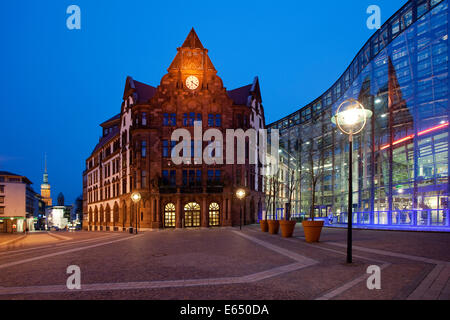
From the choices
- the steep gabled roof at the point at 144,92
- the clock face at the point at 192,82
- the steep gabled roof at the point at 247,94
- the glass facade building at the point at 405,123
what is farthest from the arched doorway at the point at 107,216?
the glass facade building at the point at 405,123

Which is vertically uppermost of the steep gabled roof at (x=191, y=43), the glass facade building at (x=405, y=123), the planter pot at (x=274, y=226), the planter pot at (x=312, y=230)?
the steep gabled roof at (x=191, y=43)

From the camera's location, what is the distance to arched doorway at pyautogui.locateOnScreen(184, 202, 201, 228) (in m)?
42.4

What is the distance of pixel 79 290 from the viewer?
7.41 m

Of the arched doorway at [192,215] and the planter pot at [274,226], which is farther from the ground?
the planter pot at [274,226]

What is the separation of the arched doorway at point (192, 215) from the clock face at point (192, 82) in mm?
15424

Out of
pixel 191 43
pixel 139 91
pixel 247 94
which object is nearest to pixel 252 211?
pixel 247 94

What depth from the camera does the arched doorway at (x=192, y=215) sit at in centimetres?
4244

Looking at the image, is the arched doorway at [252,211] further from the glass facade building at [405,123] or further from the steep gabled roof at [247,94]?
the steep gabled roof at [247,94]

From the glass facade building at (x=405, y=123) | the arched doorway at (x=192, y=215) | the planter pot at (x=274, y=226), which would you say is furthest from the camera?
the arched doorway at (x=192, y=215)

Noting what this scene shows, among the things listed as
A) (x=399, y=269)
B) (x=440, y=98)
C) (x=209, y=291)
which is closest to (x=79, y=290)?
(x=209, y=291)

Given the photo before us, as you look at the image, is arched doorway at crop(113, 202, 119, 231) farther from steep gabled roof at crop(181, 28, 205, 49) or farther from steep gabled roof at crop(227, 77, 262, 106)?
steep gabled roof at crop(181, 28, 205, 49)
